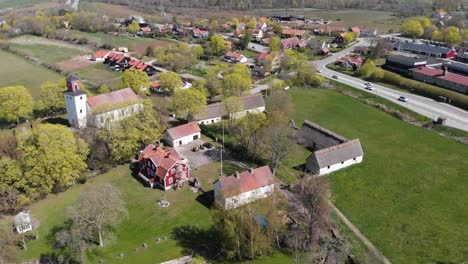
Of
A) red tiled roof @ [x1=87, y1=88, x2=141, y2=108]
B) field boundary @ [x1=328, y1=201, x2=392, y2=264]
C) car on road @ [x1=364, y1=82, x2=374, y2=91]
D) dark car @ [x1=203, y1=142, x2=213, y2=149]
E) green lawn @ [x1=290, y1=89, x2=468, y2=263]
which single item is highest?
red tiled roof @ [x1=87, y1=88, x2=141, y2=108]

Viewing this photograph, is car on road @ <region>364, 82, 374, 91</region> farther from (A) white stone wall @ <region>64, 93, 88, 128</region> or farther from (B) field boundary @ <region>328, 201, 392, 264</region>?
(A) white stone wall @ <region>64, 93, 88, 128</region>

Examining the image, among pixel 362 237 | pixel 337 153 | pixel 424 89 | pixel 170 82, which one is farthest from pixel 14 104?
pixel 424 89

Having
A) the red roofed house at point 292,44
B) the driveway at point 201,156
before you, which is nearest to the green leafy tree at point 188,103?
the driveway at point 201,156

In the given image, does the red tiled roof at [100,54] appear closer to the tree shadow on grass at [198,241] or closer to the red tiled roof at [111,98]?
the red tiled roof at [111,98]

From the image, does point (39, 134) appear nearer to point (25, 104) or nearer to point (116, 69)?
point (25, 104)

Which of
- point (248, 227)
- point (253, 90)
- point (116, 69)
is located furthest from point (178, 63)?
point (248, 227)

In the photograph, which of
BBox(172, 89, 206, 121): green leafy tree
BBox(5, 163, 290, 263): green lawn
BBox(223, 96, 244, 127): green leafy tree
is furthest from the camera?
BBox(172, 89, 206, 121): green leafy tree

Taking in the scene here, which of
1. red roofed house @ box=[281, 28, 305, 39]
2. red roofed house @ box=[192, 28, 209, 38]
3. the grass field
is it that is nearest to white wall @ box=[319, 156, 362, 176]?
the grass field
